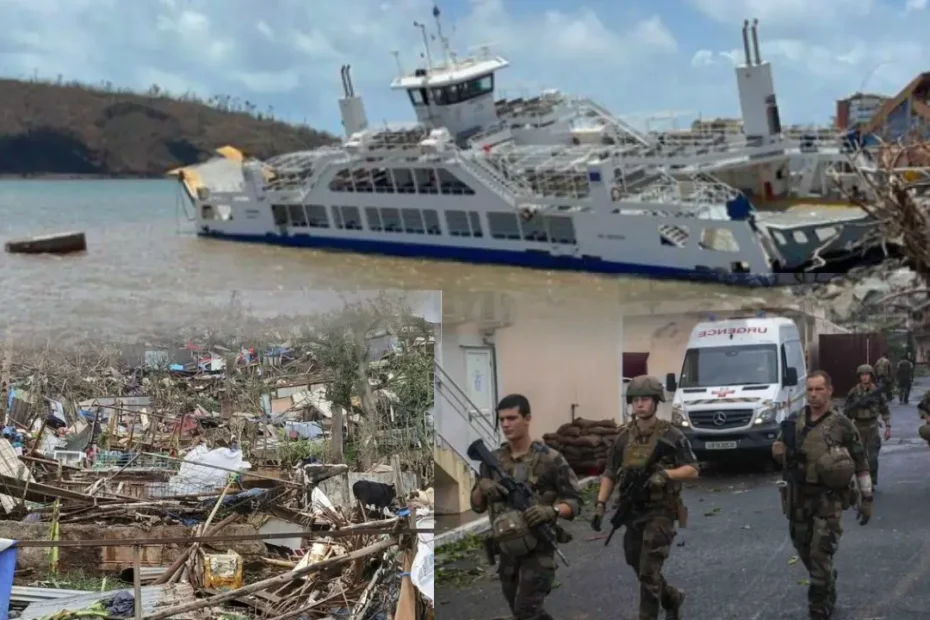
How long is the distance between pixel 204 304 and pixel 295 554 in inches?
50.1

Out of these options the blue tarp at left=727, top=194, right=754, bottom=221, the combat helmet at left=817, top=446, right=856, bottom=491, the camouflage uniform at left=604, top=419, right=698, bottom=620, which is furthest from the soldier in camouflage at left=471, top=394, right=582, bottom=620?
the blue tarp at left=727, top=194, right=754, bottom=221

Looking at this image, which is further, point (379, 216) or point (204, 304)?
point (379, 216)

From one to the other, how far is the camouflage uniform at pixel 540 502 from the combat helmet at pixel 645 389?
37 centimetres

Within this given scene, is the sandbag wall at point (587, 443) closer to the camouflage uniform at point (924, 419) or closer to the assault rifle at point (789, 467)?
the assault rifle at point (789, 467)

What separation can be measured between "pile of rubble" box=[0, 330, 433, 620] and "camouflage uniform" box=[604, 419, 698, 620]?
0.74m

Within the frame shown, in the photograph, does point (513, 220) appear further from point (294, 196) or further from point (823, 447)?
point (823, 447)

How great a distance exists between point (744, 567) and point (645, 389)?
Result: 770 millimetres

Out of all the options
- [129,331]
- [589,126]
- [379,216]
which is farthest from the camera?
[589,126]

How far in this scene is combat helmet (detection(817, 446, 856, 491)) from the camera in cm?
389

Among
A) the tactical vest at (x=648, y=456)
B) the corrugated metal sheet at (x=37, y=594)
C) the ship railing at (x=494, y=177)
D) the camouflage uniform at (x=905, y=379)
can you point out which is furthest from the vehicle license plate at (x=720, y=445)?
the ship railing at (x=494, y=177)

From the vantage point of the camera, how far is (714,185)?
75.1 feet

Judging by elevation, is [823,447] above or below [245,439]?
below

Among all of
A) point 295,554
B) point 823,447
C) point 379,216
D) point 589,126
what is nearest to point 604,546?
point 823,447

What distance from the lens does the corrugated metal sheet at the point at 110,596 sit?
159 inches
